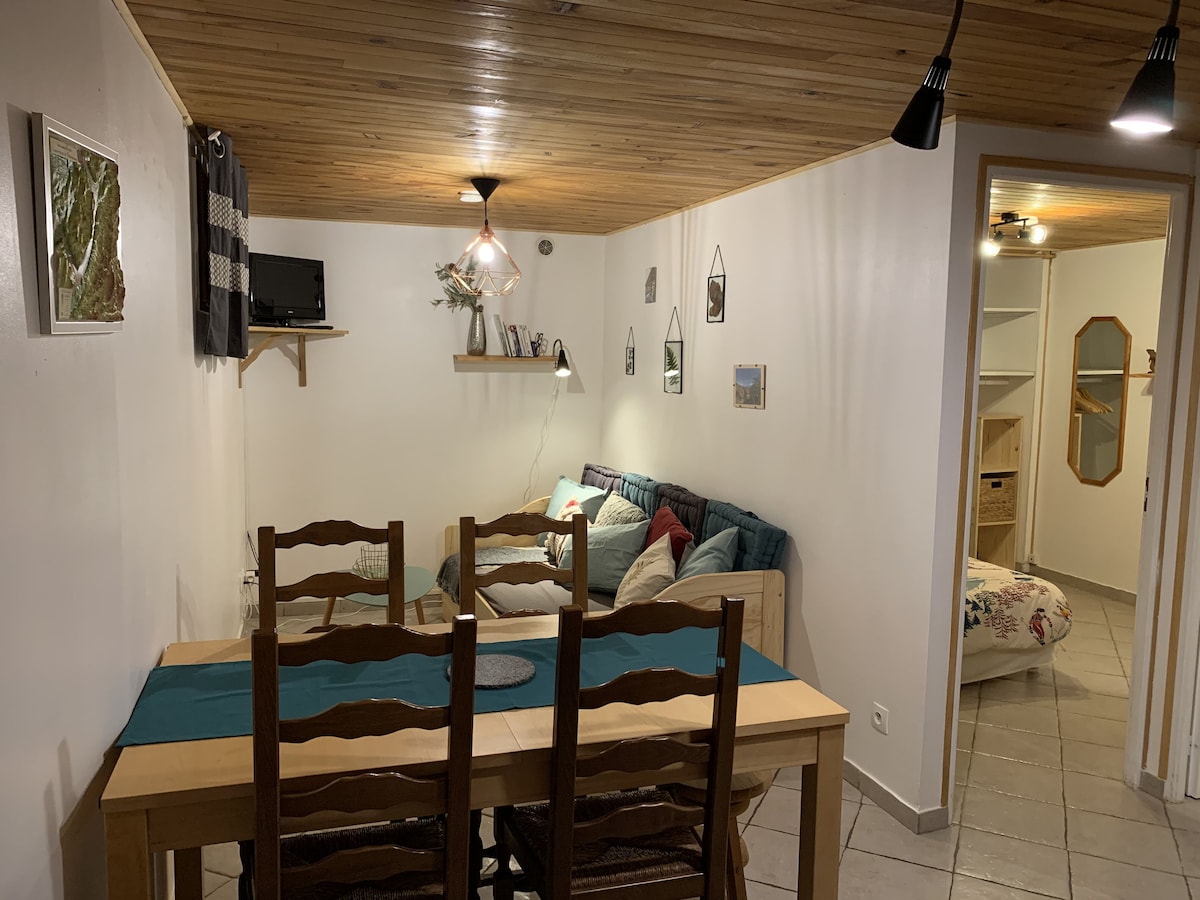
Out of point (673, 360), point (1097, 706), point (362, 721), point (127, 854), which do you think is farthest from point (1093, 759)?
point (127, 854)

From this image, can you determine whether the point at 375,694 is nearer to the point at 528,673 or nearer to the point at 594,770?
the point at 528,673

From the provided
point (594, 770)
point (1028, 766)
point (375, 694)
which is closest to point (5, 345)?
point (375, 694)

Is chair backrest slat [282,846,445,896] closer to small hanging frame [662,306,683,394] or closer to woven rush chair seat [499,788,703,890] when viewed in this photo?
woven rush chair seat [499,788,703,890]

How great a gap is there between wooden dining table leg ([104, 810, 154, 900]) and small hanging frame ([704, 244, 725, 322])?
3332mm

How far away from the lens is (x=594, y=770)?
1.85 metres

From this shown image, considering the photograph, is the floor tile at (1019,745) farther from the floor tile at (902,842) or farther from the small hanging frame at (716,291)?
the small hanging frame at (716,291)

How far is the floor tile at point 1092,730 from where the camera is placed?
3.85 meters

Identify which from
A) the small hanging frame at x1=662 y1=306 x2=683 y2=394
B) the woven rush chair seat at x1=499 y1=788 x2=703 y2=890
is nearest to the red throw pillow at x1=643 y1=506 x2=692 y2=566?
the small hanging frame at x1=662 y1=306 x2=683 y2=394

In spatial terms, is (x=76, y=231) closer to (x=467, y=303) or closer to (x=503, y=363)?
(x=467, y=303)

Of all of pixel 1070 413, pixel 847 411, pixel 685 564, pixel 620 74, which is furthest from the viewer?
pixel 1070 413

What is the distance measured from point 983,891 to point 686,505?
2143 millimetres

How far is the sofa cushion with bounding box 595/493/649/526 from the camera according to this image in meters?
4.71

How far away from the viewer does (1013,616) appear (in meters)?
4.23

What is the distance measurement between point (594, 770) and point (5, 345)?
4.30ft
